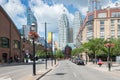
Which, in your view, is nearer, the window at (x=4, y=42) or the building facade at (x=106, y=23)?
the window at (x=4, y=42)

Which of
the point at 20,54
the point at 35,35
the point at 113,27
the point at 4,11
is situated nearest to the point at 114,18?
the point at 113,27

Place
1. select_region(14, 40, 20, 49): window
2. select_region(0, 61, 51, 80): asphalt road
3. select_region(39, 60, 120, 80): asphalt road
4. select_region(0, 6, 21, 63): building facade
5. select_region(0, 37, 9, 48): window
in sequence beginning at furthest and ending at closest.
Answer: select_region(14, 40, 20, 49): window < select_region(0, 6, 21, 63): building facade < select_region(0, 37, 9, 48): window < select_region(0, 61, 51, 80): asphalt road < select_region(39, 60, 120, 80): asphalt road

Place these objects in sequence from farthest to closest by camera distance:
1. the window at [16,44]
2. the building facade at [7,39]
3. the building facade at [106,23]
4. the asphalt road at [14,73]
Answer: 1. the building facade at [106,23]
2. the window at [16,44]
3. the building facade at [7,39]
4. the asphalt road at [14,73]

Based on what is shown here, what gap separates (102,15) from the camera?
161 meters

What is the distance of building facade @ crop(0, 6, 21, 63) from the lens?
98181 mm

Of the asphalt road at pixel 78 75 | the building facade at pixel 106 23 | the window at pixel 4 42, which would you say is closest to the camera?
the asphalt road at pixel 78 75

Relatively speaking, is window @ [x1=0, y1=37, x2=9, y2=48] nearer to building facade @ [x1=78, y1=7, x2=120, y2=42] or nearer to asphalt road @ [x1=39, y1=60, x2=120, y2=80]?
asphalt road @ [x1=39, y1=60, x2=120, y2=80]

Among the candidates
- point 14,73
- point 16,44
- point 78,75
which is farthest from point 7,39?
point 78,75

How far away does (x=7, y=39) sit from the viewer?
102125mm

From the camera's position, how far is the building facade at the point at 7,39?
98.2m

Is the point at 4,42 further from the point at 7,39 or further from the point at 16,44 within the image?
the point at 16,44

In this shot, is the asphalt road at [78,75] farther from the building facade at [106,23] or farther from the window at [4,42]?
the building facade at [106,23]

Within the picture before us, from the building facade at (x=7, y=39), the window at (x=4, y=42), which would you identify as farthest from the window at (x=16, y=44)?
the window at (x=4, y=42)

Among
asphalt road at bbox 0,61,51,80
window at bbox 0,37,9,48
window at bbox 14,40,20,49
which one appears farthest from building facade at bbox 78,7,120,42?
asphalt road at bbox 0,61,51,80
